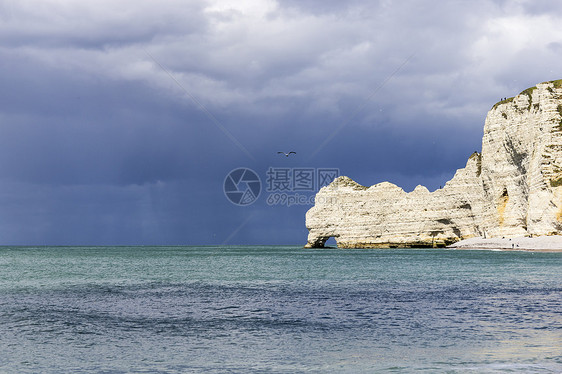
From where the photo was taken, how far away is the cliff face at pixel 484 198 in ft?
320

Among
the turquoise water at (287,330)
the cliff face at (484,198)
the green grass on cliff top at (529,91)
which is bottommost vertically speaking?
the turquoise water at (287,330)

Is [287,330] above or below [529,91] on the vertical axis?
below

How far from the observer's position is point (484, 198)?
123 meters

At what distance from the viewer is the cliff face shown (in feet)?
320

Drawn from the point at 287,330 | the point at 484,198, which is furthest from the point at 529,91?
the point at 287,330

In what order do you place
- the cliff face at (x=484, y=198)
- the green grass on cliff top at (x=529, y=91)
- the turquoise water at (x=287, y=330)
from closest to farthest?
1. the turquoise water at (x=287, y=330)
2. the cliff face at (x=484, y=198)
3. the green grass on cliff top at (x=529, y=91)

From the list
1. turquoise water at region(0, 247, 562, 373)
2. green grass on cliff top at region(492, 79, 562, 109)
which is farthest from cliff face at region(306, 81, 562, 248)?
turquoise water at region(0, 247, 562, 373)

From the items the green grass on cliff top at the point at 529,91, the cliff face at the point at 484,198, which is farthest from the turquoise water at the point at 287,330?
the green grass on cliff top at the point at 529,91

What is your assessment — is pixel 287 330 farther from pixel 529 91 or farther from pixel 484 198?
pixel 484 198

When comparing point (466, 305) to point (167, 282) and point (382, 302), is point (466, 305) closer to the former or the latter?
point (382, 302)

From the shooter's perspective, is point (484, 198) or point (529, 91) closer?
point (529, 91)

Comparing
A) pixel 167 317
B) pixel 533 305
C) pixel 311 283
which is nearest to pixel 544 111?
pixel 311 283

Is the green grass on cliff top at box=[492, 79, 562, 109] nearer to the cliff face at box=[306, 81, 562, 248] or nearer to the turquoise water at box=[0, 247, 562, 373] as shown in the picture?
the cliff face at box=[306, 81, 562, 248]

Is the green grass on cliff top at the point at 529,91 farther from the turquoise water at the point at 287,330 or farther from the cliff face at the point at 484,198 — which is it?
the turquoise water at the point at 287,330
